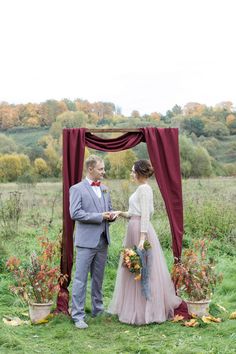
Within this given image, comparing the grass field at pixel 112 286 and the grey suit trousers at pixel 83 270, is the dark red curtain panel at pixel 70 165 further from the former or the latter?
the grass field at pixel 112 286

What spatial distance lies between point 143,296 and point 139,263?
355 mm

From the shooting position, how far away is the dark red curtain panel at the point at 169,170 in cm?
624

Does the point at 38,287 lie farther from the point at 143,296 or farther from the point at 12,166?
the point at 12,166

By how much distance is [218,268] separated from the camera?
27.9 feet

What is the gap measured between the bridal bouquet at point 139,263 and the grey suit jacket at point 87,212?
348mm

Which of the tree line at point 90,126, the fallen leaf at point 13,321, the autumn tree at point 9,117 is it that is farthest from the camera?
the autumn tree at point 9,117

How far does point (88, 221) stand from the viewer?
5.80m

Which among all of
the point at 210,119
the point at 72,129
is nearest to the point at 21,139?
the point at 210,119

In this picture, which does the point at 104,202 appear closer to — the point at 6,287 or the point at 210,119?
the point at 6,287

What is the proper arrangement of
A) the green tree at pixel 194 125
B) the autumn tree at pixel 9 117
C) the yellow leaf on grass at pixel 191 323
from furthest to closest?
the green tree at pixel 194 125, the autumn tree at pixel 9 117, the yellow leaf on grass at pixel 191 323

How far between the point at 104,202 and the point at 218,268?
124 inches

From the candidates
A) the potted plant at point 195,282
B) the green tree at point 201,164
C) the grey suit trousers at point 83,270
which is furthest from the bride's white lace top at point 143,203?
the green tree at point 201,164

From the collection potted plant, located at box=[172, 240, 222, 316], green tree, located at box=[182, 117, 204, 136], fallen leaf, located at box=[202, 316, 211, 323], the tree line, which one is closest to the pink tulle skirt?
potted plant, located at box=[172, 240, 222, 316]

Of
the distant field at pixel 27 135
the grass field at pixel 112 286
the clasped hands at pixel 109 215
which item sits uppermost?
the distant field at pixel 27 135
